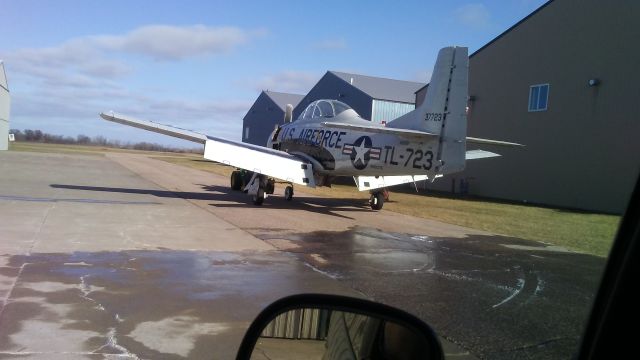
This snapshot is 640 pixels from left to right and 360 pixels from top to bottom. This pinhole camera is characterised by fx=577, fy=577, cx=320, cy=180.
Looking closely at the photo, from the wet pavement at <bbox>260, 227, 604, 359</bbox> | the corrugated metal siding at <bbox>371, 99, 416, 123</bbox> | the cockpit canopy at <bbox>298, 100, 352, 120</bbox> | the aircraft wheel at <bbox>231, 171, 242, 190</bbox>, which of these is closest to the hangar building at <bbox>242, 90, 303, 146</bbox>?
the corrugated metal siding at <bbox>371, 99, 416, 123</bbox>

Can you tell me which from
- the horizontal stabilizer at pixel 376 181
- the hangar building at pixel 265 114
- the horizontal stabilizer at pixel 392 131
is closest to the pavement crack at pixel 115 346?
the horizontal stabilizer at pixel 392 131

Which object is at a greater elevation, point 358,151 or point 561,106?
point 561,106

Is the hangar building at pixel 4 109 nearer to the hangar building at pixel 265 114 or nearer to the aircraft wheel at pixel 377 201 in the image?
the hangar building at pixel 265 114

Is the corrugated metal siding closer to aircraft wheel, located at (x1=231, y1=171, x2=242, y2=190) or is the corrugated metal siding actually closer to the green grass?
the green grass

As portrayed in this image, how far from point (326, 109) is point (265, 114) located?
1993 inches

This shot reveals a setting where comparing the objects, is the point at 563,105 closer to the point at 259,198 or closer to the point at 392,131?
the point at 392,131

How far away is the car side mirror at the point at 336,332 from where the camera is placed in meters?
2.38

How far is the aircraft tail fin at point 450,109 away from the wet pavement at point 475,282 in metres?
2.79

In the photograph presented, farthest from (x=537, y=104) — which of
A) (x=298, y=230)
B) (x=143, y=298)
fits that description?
(x=143, y=298)

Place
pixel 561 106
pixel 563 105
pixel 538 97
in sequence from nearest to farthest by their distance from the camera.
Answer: pixel 563 105 → pixel 561 106 → pixel 538 97

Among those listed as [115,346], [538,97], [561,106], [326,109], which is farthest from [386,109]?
[115,346]

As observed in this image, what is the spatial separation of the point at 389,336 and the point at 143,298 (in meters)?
4.84

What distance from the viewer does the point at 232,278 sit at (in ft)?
25.9

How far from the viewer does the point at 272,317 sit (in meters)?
2.63
